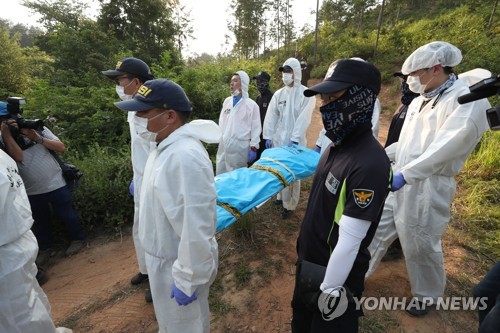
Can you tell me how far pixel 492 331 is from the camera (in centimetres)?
133

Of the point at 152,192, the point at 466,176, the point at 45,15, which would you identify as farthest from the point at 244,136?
the point at 45,15

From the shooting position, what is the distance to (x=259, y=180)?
3051 millimetres

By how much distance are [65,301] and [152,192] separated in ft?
8.35

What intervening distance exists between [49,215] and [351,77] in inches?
170

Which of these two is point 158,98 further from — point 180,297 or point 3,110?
point 3,110

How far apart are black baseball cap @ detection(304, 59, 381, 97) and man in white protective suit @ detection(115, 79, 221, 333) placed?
83 centimetres

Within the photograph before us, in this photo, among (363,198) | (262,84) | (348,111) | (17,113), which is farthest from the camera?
(262,84)

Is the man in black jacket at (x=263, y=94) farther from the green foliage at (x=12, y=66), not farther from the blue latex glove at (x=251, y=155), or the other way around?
the green foliage at (x=12, y=66)

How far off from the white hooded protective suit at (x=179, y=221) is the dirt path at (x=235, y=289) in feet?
3.39

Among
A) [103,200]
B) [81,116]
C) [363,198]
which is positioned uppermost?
[363,198]

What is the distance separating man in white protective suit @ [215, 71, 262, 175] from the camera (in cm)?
436

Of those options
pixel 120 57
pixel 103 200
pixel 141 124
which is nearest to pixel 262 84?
pixel 103 200

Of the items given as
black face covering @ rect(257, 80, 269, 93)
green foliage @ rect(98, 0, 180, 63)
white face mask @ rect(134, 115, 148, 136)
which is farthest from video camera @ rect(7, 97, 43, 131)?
green foliage @ rect(98, 0, 180, 63)

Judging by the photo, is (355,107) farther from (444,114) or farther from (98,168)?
(98,168)
